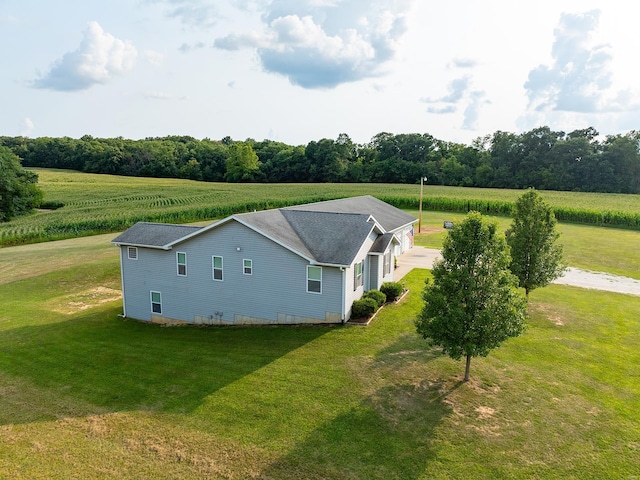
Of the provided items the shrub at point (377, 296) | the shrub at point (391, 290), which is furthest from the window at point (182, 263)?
the shrub at point (391, 290)

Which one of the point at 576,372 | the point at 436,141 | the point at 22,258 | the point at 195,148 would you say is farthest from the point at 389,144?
the point at 576,372

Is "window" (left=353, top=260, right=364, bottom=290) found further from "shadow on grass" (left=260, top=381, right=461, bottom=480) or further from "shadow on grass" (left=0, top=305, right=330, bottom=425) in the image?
"shadow on grass" (left=260, top=381, right=461, bottom=480)

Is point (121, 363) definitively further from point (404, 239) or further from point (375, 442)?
point (404, 239)

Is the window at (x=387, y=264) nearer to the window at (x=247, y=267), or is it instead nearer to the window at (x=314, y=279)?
the window at (x=314, y=279)

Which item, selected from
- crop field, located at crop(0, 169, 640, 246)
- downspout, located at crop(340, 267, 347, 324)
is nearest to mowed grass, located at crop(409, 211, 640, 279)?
crop field, located at crop(0, 169, 640, 246)

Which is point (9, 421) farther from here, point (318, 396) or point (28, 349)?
point (318, 396)

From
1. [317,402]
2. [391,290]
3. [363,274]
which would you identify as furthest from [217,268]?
[317,402]
